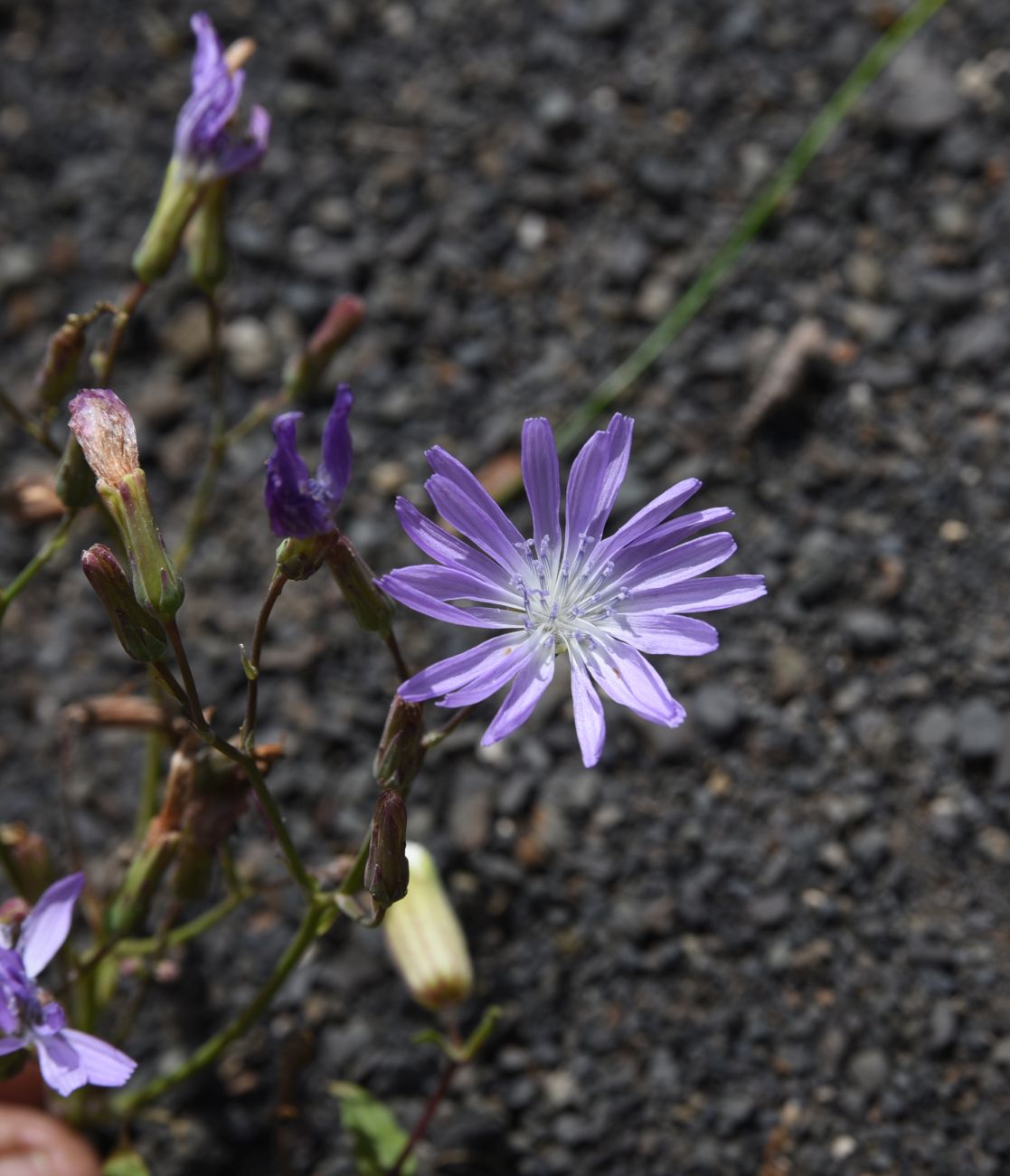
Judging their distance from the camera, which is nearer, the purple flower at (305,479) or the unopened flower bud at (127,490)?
the purple flower at (305,479)

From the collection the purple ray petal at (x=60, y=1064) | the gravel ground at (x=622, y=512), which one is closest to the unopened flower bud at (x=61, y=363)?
the purple ray petal at (x=60, y=1064)

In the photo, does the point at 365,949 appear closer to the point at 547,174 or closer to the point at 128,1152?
the point at 128,1152

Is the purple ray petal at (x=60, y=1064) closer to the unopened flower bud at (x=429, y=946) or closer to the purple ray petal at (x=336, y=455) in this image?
the unopened flower bud at (x=429, y=946)

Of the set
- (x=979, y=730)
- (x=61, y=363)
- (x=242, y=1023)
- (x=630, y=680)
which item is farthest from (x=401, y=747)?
(x=979, y=730)

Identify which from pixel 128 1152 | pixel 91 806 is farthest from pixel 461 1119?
pixel 91 806

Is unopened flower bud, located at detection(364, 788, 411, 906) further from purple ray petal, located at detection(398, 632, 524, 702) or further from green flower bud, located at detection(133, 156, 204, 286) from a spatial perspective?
green flower bud, located at detection(133, 156, 204, 286)
